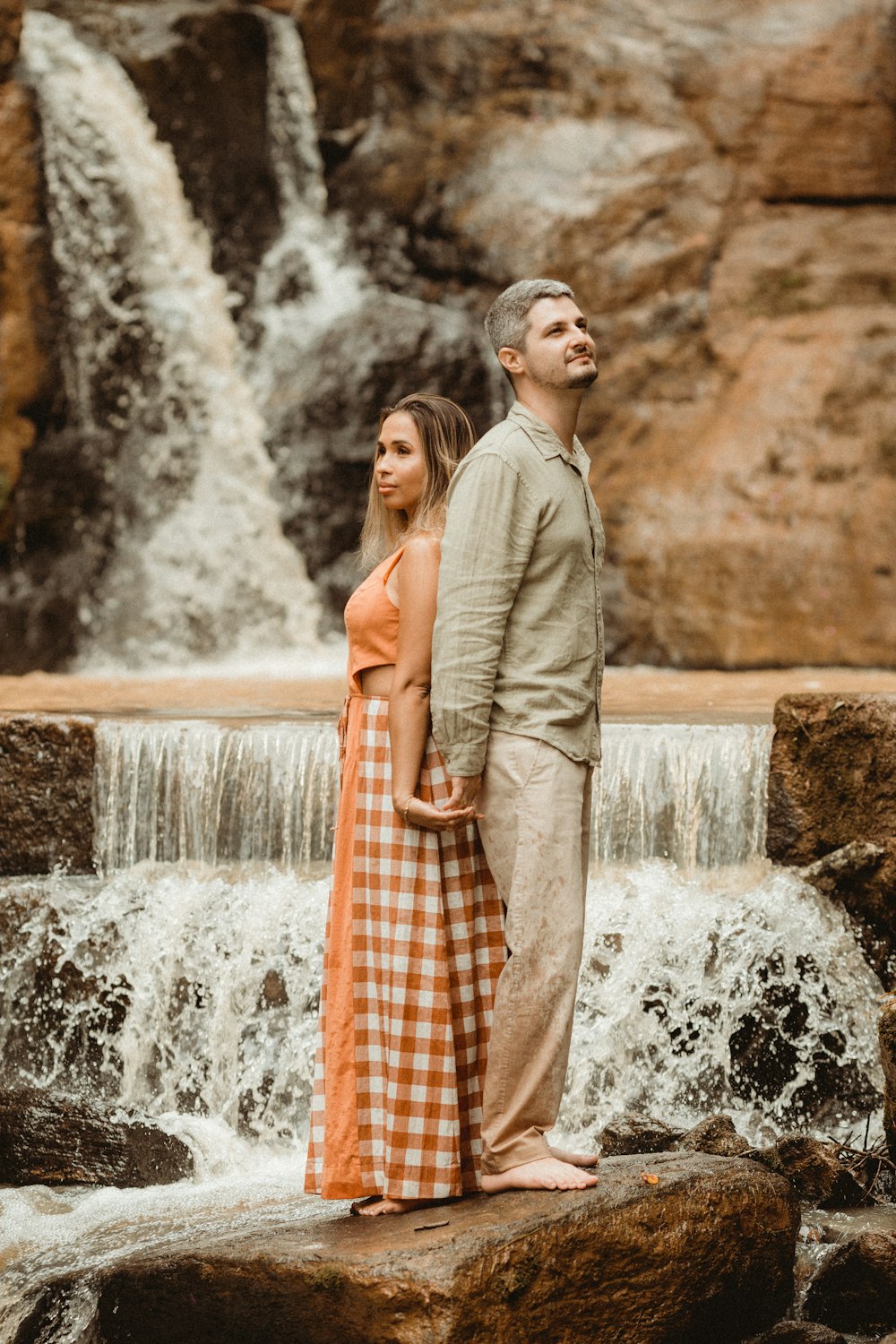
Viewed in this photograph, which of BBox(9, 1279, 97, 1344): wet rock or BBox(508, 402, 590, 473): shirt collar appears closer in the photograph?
BBox(508, 402, 590, 473): shirt collar

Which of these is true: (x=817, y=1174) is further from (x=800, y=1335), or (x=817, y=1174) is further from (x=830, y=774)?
(x=830, y=774)

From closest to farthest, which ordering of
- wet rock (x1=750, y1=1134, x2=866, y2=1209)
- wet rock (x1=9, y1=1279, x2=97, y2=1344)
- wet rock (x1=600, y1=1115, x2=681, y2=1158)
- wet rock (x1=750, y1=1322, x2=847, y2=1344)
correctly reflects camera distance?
wet rock (x1=750, y1=1322, x2=847, y2=1344) → wet rock (x1=9, y1=1279, x2=97, y2=1344) → wet rock (x1=750, y1=1134, x2=866, y2=1209) → wet rock (x1=600, y1=1115, x2=681, y2=1158)

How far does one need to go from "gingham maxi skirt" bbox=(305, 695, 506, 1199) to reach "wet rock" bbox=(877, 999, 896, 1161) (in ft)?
4.46

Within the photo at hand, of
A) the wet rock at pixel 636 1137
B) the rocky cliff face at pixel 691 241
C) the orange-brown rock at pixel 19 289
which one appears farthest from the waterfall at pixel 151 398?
the wet rock at pixel 636 1137

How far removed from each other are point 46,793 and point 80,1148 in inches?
68.6

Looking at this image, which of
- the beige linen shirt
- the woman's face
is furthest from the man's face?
the woman's face

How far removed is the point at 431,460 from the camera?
355 cm

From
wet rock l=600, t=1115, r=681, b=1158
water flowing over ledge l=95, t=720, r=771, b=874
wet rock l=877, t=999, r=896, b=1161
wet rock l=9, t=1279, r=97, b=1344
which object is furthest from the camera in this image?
water flowing over ledge l=95, t=720, r=771, b=874

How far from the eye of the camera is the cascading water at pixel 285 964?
518 centimetres

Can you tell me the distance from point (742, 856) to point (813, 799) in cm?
37

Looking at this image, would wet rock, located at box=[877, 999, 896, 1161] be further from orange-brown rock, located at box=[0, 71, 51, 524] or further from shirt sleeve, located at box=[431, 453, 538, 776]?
orange-brown rock, located at box=[0, 71, 51, 524]

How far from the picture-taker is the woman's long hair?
3520mm

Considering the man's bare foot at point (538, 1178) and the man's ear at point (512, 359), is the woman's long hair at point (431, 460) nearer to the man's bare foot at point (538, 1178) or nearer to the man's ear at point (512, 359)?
the man's ear at point (512, 359)

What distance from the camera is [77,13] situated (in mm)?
12023
